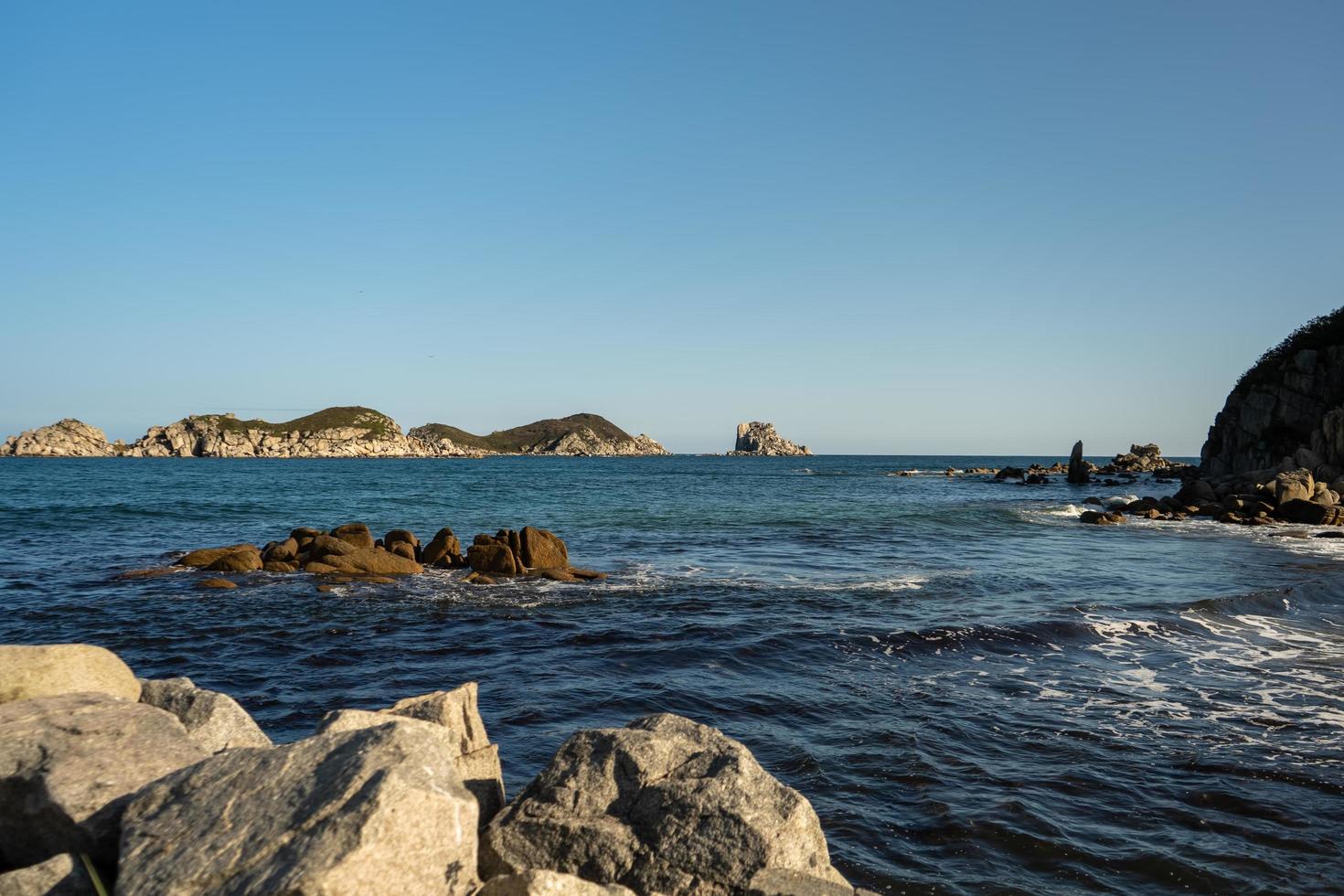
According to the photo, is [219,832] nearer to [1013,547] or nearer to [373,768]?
[373,768]

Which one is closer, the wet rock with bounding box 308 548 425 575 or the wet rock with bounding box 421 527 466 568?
the wet rock with bounding box 308 548 425 575

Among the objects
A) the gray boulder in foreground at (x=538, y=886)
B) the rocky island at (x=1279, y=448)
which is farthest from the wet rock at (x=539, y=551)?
the rocky island at (x=1279, y=448)

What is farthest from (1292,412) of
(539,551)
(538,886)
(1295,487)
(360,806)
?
(360,806)

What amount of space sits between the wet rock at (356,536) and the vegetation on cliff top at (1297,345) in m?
75.9

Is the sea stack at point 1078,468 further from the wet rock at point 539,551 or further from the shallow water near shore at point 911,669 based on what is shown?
the wet rock at point 539,551

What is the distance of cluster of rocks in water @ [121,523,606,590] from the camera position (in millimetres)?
24219

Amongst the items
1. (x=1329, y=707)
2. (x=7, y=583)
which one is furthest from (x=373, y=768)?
(x=7, y=583)

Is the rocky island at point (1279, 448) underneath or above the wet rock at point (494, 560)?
above

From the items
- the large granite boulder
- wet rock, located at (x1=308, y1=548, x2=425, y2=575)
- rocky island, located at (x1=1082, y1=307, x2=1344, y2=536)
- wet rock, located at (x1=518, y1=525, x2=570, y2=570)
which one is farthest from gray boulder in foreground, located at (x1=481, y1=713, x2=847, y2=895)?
rocky island, located at (x1=1082, y1=307, x2=1344, y2=536)

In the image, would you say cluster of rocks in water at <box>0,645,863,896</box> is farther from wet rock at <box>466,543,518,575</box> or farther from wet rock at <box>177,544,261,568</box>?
wet rock at <box>177,544,261,568</box>

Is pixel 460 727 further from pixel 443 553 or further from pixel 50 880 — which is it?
pixel 443 553

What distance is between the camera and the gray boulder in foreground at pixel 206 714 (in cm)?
650

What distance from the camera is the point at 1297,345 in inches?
2901

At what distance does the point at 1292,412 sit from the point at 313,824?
8018cm
